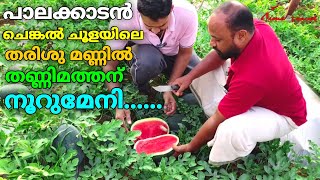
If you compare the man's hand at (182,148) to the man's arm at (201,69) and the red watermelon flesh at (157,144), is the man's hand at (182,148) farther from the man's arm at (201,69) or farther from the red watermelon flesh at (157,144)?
the man's arm at (201,69)

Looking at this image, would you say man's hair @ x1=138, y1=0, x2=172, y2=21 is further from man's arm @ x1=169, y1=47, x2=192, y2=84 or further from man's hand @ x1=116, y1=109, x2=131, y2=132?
man's hand @ x1=116, y1=109, x2=131, y2=132

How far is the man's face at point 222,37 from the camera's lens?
8.77 feet

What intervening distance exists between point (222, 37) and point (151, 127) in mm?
1105

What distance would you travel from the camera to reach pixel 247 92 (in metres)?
2.73

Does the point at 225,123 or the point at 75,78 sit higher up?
the point at 225,123

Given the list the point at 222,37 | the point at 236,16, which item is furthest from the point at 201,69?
the point at 236,16

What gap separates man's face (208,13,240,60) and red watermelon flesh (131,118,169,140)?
35.7 inches

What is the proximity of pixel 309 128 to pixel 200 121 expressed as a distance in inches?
36.4

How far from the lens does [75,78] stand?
147 inches

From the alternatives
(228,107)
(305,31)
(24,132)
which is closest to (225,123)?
(228,107)

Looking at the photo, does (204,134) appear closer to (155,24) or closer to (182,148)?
(182,148)

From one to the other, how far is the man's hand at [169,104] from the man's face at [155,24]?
0.58 meters

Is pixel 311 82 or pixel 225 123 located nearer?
pixel 225 123

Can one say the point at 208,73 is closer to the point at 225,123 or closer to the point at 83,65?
the point at 225,123
